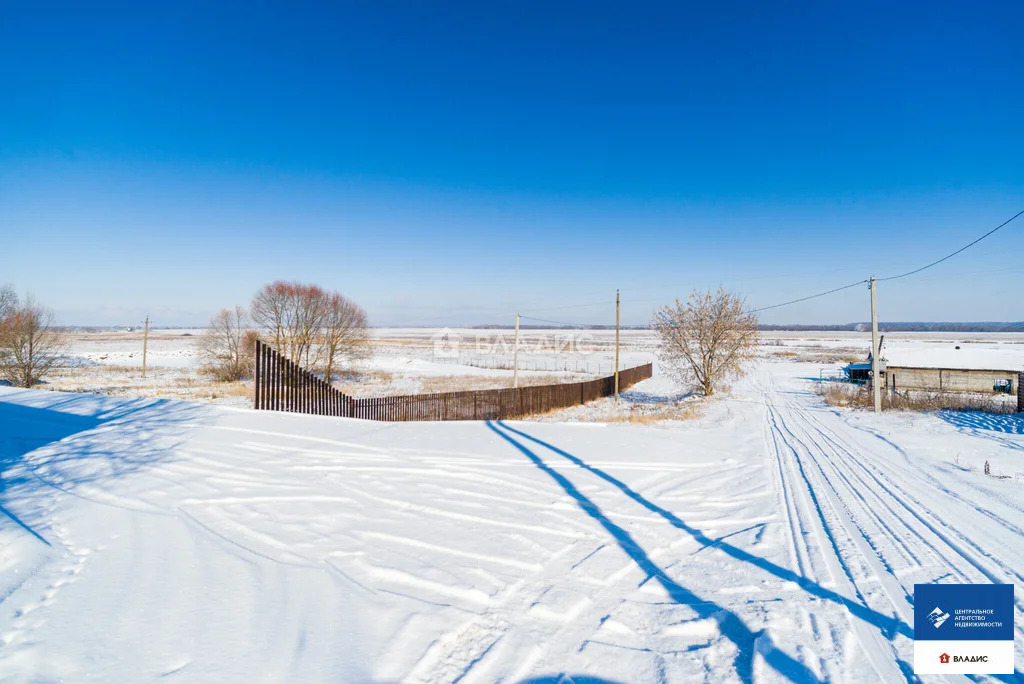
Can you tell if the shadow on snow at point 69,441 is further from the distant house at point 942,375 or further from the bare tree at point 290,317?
the distant house at point 942,375

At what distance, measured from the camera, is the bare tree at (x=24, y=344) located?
20.4 meters

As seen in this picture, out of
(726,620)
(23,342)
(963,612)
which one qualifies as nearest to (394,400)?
(726,620)

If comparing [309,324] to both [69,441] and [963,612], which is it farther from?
[963,612]

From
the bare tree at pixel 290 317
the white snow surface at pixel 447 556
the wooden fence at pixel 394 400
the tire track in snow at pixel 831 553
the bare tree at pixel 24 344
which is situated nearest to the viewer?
the white snow surface at pixel 447 556

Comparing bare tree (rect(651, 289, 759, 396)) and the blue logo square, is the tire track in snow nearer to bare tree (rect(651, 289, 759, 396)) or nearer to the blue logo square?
the blue logo square

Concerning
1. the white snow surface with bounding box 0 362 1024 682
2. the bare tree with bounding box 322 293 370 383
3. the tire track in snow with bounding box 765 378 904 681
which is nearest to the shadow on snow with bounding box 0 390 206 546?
the white snow surface with bounding box 0 362 1024 682

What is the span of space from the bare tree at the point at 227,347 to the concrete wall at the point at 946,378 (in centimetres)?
4021

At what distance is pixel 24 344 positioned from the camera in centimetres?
Result: 2080

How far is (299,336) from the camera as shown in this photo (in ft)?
104

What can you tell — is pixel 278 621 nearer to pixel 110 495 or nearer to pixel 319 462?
pixel 110 495

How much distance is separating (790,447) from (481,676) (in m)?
10.2

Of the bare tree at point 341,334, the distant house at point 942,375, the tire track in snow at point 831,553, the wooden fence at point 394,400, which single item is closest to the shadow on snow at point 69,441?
the wooden fence at point 394,400

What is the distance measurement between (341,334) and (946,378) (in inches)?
1486

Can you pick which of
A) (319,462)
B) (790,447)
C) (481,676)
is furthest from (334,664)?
(790,447)
